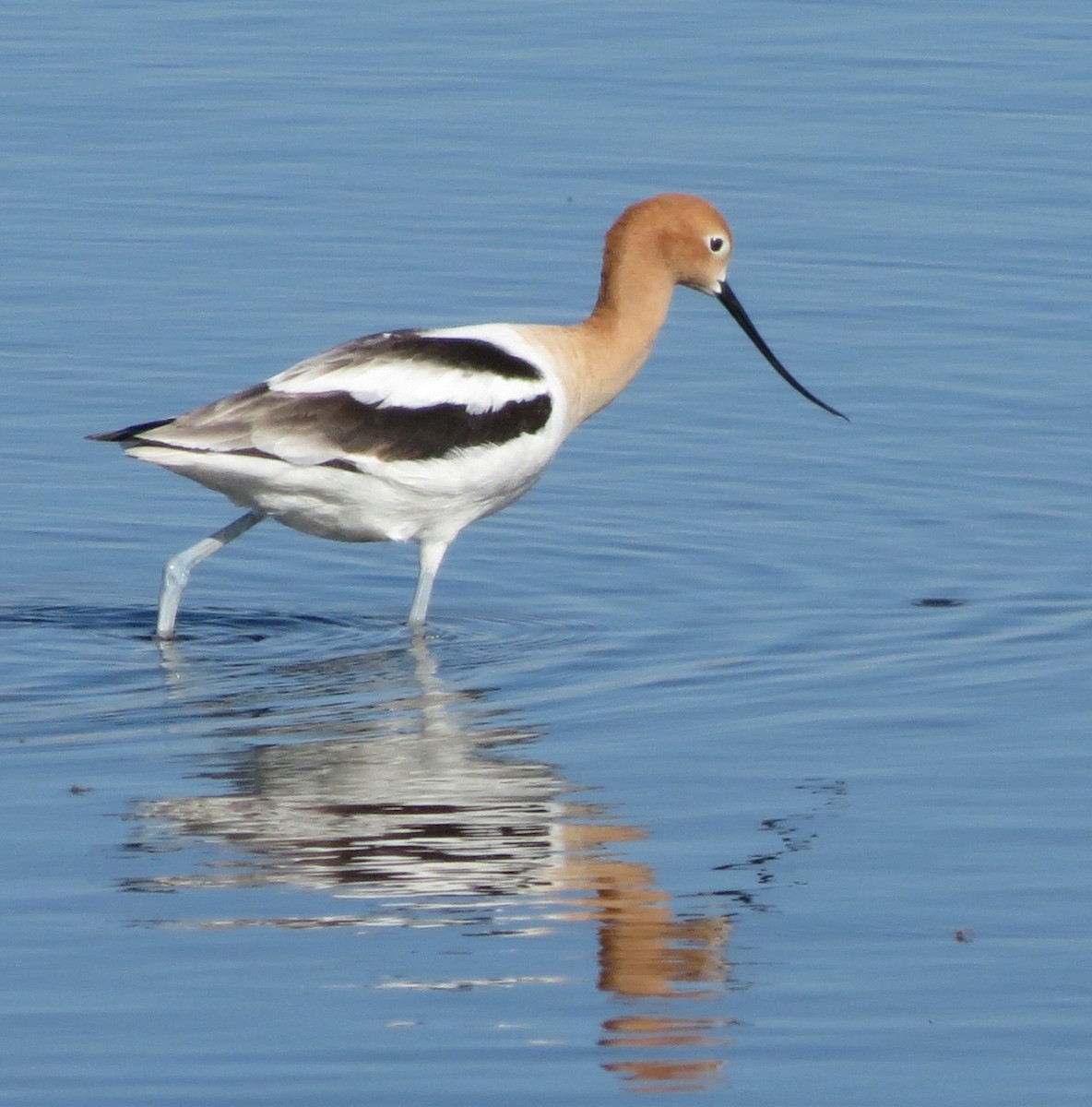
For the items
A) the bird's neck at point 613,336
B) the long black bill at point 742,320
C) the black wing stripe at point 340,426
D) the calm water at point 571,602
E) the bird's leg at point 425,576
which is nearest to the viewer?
the calm water at point 571,602

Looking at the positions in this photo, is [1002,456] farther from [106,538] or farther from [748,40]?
[748,40]

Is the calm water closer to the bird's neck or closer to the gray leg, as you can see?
the gray leg

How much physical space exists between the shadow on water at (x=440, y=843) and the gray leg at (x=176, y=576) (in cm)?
57

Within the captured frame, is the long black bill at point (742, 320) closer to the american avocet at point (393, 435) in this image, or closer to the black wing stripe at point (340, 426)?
the american avocet at point (393, 435)

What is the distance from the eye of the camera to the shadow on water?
5703 millimetres

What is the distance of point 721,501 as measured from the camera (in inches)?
405

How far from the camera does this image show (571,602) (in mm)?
9148

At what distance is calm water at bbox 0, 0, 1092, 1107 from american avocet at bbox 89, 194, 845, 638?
1.30ft

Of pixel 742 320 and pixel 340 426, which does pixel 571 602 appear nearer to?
pixel 340 426

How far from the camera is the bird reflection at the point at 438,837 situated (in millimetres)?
5730

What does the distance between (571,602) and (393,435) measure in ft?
3.28

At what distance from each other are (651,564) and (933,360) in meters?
2.83

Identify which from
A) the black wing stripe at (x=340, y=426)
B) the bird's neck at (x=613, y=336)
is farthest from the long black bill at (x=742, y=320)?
the black wing stripe at (x=340, y=426)

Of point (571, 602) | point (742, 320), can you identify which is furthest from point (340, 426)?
point (742, 320)
